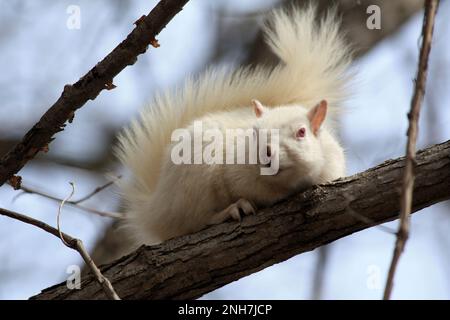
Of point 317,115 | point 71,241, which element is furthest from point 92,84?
point 317,115

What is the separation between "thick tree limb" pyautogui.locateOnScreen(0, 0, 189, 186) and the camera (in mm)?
2438

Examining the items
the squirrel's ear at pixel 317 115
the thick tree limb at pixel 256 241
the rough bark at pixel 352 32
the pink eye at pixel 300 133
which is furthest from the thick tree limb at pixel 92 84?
the rough bark at pixel 352 32

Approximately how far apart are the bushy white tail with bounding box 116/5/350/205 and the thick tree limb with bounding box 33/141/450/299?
707mm

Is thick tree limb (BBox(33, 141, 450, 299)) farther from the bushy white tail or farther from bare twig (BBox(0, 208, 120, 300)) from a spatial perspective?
the bushy white tail

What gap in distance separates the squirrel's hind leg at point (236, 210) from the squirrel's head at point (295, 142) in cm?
18

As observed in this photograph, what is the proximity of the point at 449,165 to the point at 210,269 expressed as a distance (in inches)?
39.9

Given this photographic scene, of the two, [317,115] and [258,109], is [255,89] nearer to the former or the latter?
[258,109]

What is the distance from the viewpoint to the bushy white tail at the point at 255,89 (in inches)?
137

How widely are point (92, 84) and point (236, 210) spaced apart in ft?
2.75

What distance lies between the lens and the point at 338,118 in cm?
362

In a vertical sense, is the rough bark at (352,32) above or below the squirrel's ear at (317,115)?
above

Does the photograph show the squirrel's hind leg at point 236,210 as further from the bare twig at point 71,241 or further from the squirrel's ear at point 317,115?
the bare twig at point 71,241

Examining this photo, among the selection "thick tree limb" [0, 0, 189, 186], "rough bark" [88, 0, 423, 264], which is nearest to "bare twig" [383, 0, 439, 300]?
"thick tree limb" [0, 0, 189, 186]

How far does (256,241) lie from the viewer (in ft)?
9.40
